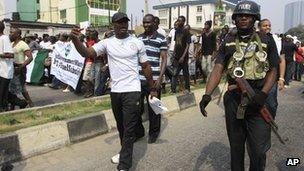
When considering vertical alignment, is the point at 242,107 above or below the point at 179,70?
above

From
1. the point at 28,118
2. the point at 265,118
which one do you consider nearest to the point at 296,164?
the point at 265,118

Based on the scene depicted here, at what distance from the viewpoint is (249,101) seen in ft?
13.7

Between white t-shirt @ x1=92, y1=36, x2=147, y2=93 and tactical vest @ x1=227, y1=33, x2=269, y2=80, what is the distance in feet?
4.88

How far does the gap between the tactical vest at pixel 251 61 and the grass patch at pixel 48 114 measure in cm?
362

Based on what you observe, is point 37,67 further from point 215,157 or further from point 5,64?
point 215,157

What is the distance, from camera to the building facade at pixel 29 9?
64250 mm

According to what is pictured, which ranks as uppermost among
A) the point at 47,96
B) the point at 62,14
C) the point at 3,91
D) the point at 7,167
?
the point at 62,14

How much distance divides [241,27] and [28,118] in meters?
4.53

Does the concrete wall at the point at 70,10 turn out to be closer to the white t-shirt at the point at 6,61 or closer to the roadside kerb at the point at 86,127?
the white t-shirt at the point at 6,61

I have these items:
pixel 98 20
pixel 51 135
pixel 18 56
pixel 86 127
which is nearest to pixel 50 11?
pixel 98 20

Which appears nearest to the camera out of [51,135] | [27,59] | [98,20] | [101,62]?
[51,135]

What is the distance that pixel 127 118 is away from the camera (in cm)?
535

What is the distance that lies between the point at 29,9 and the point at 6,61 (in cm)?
6042

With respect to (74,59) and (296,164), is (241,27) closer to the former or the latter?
(296,164)
